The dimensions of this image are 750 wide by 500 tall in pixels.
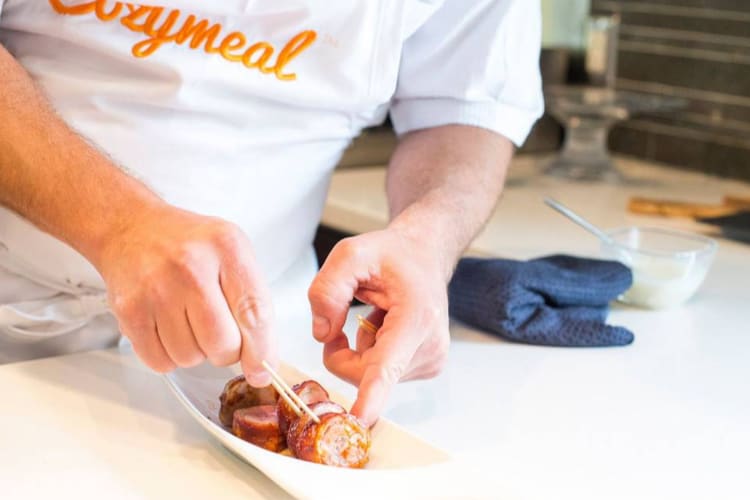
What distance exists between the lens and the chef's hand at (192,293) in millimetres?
737

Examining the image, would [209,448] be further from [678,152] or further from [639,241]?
[678,152]

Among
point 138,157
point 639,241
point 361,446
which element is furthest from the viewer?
point 639,241

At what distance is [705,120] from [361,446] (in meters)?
1.44

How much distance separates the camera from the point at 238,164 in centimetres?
109

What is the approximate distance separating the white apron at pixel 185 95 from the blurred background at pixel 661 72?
91 centimetres

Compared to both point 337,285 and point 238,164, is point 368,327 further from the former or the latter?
point 238,164

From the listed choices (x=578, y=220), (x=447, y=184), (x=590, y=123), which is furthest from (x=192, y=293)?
(x=590, y=123)

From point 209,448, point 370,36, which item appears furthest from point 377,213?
point 209,448

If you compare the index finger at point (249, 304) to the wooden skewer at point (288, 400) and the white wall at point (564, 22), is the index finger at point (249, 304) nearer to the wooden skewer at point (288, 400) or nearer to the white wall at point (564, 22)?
the wooden skewer at point (288, 400)

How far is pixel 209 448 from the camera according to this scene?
0.81 m

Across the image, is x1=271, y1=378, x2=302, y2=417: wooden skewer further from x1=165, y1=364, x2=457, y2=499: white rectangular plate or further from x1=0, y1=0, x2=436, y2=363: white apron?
x1=0, y1=0, x2=436, y2=363: white apron

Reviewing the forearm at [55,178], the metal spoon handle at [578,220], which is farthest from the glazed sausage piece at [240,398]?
the metal spoon handle at [578,220]

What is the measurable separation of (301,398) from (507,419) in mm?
188

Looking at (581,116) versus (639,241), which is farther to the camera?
(581,116)
